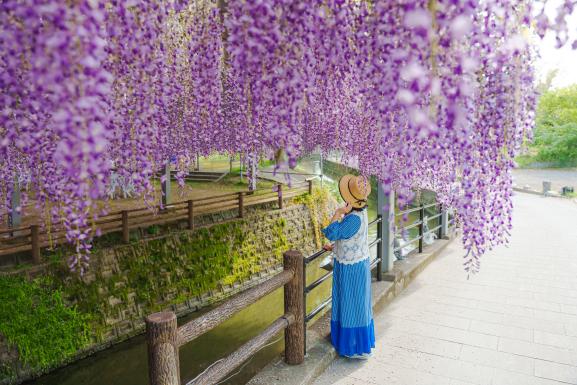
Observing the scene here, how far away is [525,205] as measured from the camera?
602 inches

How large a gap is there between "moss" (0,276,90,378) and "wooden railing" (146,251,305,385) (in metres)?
4.45

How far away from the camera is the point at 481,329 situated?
4219mm

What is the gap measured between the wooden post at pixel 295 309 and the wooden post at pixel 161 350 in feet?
4.70

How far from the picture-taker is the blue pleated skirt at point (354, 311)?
3.60m

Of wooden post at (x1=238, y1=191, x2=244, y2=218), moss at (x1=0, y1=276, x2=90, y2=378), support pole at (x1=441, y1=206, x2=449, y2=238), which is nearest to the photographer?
moss at (x1=0, y1=276, x2=90, y2=378)

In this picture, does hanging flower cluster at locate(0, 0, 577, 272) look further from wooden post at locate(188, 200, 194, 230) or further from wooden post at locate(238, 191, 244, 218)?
wooden post at locate(238, 191, 244, 218)

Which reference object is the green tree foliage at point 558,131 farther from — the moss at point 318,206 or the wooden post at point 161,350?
the wooden post at point 161,350

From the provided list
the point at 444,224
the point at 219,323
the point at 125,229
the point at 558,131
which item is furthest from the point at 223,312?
the point at 558,131

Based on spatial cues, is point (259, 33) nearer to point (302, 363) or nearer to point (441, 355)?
point (302, 363)

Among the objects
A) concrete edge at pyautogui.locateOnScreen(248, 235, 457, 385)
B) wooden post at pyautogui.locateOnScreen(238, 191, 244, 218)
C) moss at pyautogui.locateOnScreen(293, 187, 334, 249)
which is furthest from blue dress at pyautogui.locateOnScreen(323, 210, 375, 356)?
moss at pyautogui.locateOnScreen(293, 187, 334, 249)

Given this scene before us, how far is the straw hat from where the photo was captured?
11.7 ft

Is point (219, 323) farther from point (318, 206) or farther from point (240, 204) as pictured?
point (318, 206)

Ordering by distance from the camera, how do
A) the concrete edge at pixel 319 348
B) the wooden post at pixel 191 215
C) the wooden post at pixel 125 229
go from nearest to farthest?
the concrete edge at pixel 319 348 → the wooden post at pixel 125 229 → the wooden post at pixel 191 215

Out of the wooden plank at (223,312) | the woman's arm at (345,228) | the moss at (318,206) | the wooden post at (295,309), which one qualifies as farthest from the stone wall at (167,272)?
the woman's arm at (345,228)
